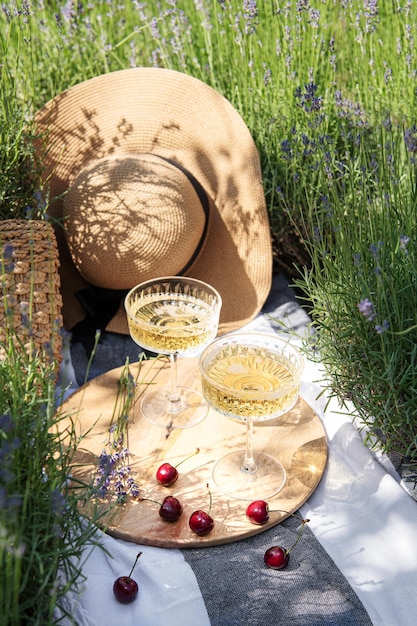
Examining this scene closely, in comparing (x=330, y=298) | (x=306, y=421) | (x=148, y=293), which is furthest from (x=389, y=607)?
(x=148, y=293)

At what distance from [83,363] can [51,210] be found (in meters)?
0.52

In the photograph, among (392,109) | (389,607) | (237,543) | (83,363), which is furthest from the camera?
(392,109)

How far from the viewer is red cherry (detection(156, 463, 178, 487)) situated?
1551mm

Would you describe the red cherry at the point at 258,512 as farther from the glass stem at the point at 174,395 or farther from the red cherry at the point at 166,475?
the glass stem at the point at 174,395

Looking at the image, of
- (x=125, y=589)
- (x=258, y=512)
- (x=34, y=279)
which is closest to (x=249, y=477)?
(x=258, y=512)

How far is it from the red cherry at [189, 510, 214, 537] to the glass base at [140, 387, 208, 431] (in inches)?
12.9

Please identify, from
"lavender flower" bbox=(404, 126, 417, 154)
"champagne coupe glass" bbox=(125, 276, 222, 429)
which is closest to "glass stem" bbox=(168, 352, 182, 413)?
"champagne coupe glass" bbox=(125, 276, 222, 429)

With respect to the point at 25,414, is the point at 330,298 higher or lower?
lower

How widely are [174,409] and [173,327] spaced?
0.24 meters

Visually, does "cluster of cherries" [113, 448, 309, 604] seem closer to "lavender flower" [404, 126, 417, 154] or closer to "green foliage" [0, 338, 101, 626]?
"green foliage" [0, 338, 101, 626]

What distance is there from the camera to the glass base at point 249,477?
1.57 meters

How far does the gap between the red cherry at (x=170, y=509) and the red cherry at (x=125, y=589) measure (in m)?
0.15

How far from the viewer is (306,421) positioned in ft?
5.85

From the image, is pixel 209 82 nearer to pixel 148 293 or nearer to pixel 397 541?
pixel 148 293
